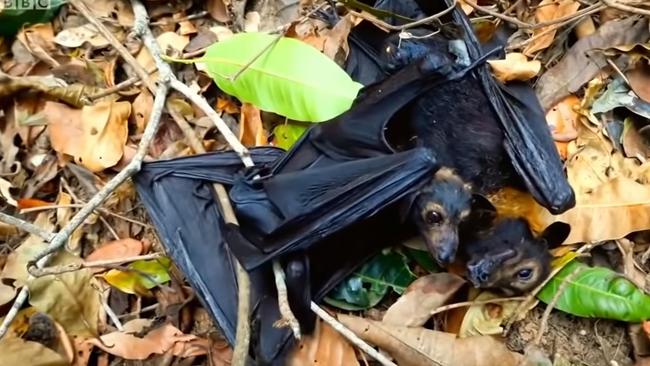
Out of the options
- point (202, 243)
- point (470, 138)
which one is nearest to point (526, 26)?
point (470, 138)

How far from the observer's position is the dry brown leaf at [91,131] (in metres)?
3.04

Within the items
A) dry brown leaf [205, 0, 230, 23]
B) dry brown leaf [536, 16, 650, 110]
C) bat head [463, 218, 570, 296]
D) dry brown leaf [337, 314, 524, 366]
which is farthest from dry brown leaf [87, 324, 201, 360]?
dry brown leaf [536, 16, 650, 110]

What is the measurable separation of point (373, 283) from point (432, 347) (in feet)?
0.90

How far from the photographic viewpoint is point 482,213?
9.27 ft

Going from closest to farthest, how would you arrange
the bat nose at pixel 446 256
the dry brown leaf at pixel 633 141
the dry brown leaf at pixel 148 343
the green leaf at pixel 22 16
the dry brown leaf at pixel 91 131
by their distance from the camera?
the bat nose at pixel 446 256, the dry brown leaf at pixel 148 343, the dry brown leaf at pixel 633 141, the dry brown leaf at pixel 91 131, the green leaf at pixel 22 16

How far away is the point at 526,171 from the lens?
2699 millimetres

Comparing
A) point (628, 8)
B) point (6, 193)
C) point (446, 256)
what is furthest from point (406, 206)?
point (6, 193)

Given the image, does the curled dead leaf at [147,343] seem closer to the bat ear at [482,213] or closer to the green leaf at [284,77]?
the green leaf at [284,77]

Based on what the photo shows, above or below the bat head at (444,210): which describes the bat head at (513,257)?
below

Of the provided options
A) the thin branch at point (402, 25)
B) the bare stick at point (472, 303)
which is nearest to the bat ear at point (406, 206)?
the bare stick at point (472, 303)

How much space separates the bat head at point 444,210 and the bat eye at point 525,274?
210 millimetres

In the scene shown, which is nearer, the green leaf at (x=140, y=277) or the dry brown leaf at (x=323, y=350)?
the dry brown leaf at (x=323, y=350)

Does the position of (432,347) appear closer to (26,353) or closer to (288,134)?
(288,134)

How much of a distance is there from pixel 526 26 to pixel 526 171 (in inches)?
19.2
